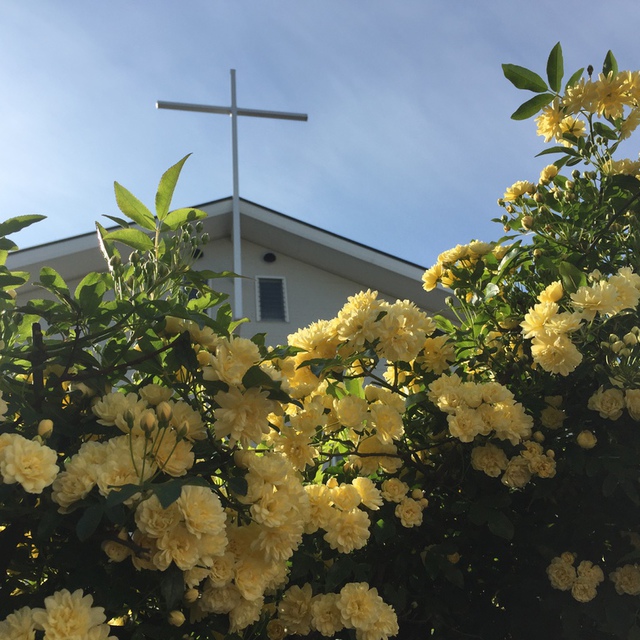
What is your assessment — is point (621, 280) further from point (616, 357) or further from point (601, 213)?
point (601, 213)

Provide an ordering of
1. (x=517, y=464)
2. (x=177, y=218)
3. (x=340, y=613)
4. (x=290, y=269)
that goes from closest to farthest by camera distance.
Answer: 1. (x=340, y=613)
2. (x=177, y=218)
3. (x=517, y=464)
4. (x=290, y=269)

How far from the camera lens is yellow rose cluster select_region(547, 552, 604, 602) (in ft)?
5.24

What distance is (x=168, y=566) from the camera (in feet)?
3.70

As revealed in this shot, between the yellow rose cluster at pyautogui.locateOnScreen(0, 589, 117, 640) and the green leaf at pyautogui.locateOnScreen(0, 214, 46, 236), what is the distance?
0.69 m

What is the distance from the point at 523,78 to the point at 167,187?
1.07 meters

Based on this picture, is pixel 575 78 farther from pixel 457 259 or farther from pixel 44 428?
pixel 44 428

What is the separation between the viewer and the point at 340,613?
58.2 inches

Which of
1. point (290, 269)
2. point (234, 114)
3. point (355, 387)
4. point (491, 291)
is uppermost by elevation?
point (234, 114)

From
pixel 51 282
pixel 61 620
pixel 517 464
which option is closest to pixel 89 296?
pixel 51 282

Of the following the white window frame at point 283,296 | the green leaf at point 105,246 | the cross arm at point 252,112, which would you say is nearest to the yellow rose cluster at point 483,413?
the green leaf at point 105,246

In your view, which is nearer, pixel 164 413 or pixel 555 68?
pixel 164 413

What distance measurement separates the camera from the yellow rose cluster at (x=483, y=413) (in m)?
1.66

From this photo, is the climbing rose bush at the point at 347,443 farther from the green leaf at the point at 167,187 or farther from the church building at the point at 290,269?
the church building at the point at 290,269

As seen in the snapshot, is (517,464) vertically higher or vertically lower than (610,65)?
lower
